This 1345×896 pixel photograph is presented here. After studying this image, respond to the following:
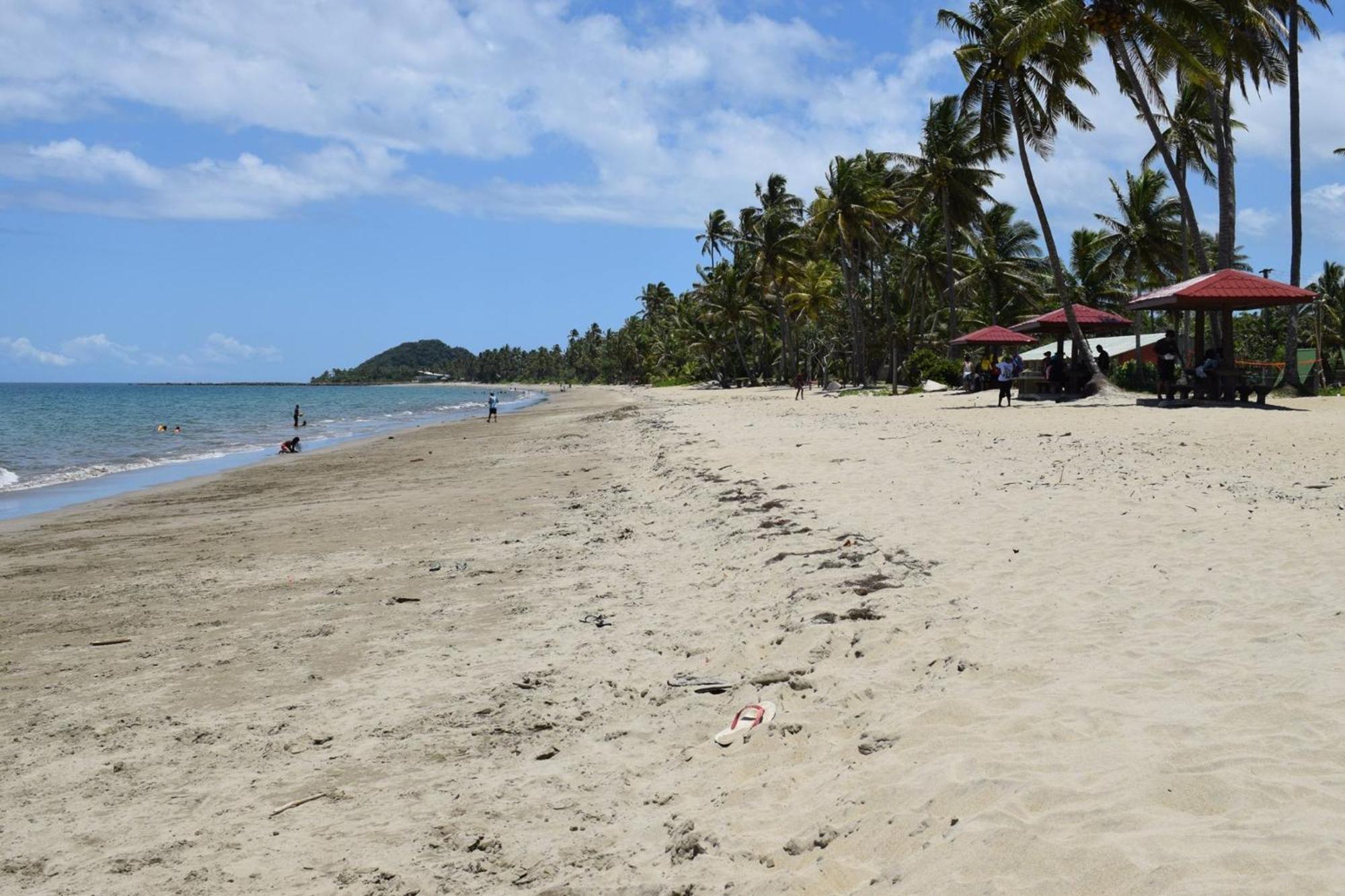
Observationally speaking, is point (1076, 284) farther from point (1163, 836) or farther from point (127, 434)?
point (1163, 836)

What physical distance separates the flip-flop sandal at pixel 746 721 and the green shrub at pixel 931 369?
104 ft

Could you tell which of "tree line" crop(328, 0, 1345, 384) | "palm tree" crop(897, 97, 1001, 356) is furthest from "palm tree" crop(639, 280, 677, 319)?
"palm tree" crop(897, 97, 1001, 356)

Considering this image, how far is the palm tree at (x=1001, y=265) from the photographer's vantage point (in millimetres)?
46250

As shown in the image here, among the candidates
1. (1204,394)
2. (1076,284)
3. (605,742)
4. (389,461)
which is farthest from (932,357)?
(605,742)

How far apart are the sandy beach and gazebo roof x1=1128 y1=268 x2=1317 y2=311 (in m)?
10.1

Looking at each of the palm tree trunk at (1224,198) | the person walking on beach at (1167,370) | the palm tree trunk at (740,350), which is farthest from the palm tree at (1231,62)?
the palm tree trunk at (740,350)

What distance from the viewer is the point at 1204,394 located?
1992cm

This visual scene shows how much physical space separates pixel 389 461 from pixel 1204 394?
18068 mm

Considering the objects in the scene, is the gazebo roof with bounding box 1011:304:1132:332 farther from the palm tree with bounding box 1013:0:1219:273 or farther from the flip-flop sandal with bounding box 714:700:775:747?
the flip-flop sandal with bounding box 714:700:775:747

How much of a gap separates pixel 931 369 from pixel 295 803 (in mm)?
35189

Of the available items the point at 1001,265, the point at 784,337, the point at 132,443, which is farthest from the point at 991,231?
the point at 132,443

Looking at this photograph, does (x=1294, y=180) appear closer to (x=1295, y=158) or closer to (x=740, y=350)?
(x=1295, y=158)

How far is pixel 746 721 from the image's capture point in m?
4.57

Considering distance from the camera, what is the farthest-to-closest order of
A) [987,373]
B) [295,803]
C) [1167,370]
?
[987,373] → [1167,370] → [295,803]
